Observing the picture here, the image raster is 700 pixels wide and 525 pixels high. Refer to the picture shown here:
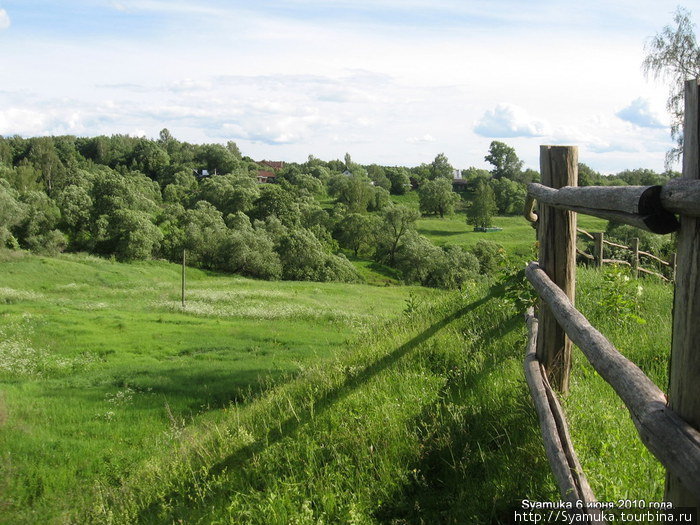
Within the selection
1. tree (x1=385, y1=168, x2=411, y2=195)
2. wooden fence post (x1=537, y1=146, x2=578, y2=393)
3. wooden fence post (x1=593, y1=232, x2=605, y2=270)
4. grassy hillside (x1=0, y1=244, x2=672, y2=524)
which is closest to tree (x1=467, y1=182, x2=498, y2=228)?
tree (x1=385, y1=168, x2=411, y2=195)

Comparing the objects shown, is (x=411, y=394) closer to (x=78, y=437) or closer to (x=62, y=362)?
(x=78, y=437)

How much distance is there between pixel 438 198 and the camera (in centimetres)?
10775

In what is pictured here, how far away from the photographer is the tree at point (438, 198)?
354 feet

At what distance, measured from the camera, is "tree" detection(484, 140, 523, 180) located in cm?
13162

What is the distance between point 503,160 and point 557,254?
439ft

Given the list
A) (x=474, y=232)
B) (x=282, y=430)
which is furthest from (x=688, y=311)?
(x=474, y=232)

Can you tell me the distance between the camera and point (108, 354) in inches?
835

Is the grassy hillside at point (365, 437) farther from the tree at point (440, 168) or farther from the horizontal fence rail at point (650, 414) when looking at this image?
the tree at point (440, 168)

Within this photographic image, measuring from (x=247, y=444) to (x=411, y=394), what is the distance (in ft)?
5.68

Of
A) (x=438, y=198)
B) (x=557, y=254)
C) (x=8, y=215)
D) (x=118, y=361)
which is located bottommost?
(x=118, y=361)

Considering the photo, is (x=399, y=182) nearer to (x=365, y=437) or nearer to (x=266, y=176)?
(x=266, y=176)

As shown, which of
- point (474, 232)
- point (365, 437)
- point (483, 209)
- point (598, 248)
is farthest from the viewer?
point (474, 232)

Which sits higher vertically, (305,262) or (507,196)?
(507,196)

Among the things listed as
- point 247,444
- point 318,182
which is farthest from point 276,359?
point 318,182
